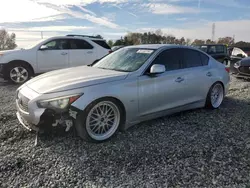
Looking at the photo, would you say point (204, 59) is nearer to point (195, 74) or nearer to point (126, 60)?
point (195, 74)

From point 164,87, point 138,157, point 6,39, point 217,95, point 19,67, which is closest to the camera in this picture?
point 138,157

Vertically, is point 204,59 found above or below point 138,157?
above

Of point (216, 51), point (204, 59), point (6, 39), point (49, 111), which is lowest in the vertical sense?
point (49, 111)

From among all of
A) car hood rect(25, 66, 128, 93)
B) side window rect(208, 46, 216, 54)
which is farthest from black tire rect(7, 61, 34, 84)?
side window rect(208, 46, 216, 54)

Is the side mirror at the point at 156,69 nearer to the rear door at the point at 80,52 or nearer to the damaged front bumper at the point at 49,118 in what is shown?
the damaged front bumper at the point at 49,118

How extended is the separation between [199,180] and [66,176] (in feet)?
4.90

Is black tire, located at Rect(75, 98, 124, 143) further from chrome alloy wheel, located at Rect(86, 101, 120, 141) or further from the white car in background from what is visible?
the white car in background

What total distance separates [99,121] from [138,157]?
0.80 meters

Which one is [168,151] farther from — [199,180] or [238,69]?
[238,69]

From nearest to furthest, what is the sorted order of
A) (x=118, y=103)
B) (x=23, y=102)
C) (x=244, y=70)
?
(x=23, y=102) → (x=118, y=103) → (x=244, y=70)

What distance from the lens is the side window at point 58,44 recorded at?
8.20 metres

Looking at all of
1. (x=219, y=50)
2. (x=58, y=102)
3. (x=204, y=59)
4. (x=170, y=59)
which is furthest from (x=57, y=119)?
(x=219, y=50)

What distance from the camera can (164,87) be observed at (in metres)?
4.05

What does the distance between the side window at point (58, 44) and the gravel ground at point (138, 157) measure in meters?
4.40
